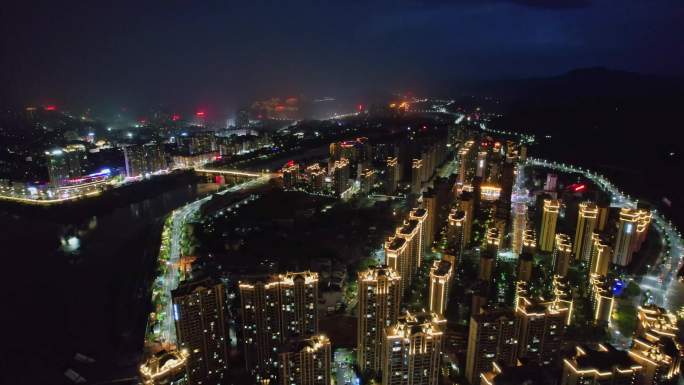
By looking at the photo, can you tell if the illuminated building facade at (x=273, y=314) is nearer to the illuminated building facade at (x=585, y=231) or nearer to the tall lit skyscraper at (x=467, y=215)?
the tall lit skyscraper at (x=467, y=215)

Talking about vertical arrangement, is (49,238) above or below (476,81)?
below

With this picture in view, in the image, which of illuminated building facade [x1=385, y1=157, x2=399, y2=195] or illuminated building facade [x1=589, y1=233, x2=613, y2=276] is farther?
illuminated building facade [x1=385, y1=157, x2=399, y2=195]

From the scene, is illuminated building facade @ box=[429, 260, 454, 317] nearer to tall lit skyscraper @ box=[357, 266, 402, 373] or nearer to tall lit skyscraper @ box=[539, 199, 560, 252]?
tall lit skyscraper @ box=[357, 266, 402, 373]

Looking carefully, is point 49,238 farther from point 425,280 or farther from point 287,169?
point 425,280

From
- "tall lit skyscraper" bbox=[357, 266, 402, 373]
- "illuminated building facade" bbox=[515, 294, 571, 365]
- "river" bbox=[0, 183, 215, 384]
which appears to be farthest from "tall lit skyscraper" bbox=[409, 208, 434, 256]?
"river" bbox=[0, 183, 215, 384]

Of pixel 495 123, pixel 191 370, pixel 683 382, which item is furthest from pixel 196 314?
pixel 495 123

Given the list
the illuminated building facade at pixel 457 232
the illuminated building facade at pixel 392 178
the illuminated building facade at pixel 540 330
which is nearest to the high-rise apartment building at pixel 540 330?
the illuminated building facade at pixel 540 330
